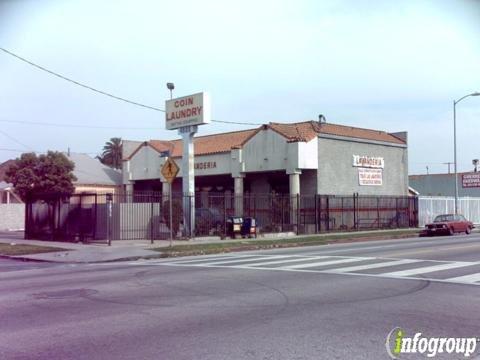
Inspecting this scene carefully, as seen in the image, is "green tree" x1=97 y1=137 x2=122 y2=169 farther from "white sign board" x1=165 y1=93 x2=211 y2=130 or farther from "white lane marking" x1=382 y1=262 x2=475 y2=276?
"white lane marking" x1=382 y1=262 x2=475 y2=276

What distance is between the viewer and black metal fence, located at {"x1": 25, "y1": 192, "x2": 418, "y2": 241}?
25.9 m

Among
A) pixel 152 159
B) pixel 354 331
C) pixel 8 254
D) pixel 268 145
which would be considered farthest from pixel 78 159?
pixel 354 331

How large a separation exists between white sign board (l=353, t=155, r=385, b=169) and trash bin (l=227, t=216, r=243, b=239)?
14077mm

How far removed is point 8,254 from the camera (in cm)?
2064

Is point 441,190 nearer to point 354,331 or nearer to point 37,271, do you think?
point 37,271

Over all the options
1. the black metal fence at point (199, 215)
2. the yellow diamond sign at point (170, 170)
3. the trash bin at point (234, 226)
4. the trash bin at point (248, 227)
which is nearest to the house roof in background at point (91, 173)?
the black metal fence at point (199, 215)

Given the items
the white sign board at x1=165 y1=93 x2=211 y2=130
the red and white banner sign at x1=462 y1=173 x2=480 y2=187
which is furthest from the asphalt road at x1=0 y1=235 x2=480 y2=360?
the red and white banner sign at x1=462 y1=173 x2=480 y2=187

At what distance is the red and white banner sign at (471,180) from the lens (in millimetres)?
54438

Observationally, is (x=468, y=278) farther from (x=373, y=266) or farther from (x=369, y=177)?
(x=369, y=177)

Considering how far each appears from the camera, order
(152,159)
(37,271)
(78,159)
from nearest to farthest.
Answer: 1. (37,271)
2. (152,159)
3. (78,159)

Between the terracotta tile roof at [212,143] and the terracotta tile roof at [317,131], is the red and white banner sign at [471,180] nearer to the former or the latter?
the terracotta tile roof at [317,131]

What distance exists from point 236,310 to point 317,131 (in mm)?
29476

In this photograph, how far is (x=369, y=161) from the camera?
40.5 m

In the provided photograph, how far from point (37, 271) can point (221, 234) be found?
13.5 m
